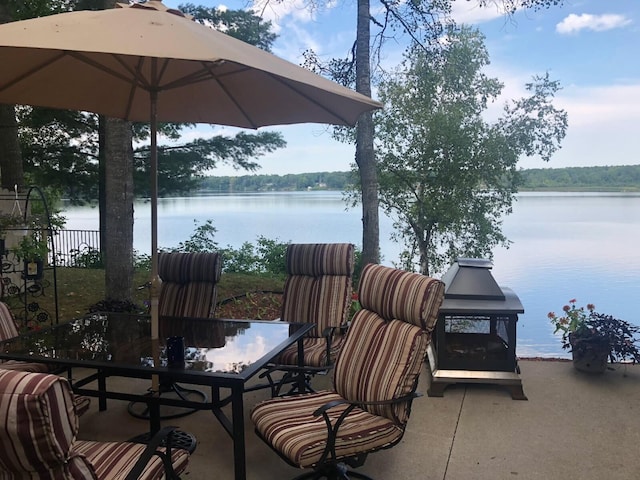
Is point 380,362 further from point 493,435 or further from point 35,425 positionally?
point 35,425

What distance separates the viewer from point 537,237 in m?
8.10

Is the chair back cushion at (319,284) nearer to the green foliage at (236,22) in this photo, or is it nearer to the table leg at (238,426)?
the table leg at (238,426)

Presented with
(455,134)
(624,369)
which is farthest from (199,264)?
(455,134)

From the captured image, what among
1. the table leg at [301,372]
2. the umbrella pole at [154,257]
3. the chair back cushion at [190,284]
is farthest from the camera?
the chair back cushion at [190,284]

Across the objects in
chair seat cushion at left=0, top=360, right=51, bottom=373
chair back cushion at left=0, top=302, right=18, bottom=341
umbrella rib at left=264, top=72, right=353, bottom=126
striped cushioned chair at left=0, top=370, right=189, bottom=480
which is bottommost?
chair seat cushion at left=0, top=360, right=51, bottom=373

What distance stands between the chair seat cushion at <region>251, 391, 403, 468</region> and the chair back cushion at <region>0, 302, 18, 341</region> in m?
1.61

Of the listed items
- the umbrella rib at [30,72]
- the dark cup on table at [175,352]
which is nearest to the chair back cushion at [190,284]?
the dark cup on table at [175,352]

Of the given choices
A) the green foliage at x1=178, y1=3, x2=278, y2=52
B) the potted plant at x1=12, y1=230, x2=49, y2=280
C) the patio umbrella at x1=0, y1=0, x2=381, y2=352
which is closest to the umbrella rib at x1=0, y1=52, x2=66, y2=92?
the patio umbrella at x1=0, y1=0, x2=381, y2=352

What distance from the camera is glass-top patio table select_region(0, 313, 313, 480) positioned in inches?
85.8

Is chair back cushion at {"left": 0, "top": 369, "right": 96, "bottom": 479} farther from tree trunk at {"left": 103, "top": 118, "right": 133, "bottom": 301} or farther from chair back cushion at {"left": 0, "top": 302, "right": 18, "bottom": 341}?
tree trunk at {"left": 103, "top": 118, "right": 133, "bottom": 301}

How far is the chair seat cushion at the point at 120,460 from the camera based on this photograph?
68.0 inches

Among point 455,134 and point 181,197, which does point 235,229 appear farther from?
point 455,134

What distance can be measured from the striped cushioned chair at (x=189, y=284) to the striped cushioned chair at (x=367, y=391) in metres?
1.45

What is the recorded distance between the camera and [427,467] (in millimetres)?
2559
